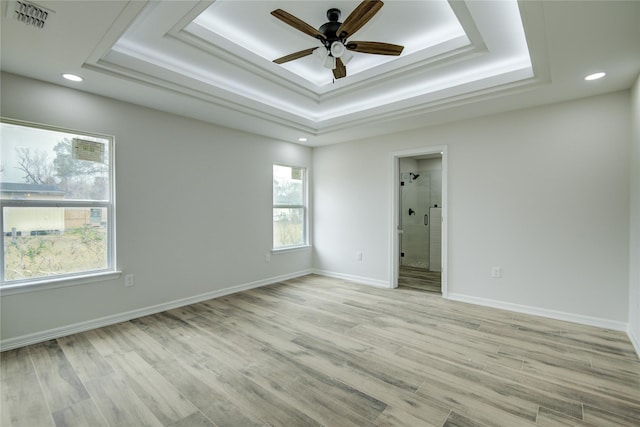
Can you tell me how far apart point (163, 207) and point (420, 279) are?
166 inches

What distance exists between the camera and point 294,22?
2.12 metres

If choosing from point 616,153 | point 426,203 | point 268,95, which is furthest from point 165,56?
point 426,203

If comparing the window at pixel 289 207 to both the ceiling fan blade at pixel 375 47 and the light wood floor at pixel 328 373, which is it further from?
the ceiling fan blade at pixel 375 47

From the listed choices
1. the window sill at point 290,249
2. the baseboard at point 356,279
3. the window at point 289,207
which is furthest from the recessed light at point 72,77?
the baseboard at point 356,279

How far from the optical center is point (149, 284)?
140 inches

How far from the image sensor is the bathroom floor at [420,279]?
4758 mm

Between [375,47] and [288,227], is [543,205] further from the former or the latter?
[288,227]

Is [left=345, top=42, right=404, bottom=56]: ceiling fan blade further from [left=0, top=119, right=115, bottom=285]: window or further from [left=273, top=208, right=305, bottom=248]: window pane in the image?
[left=273, top=208, right=305, bottom=248]: window pane

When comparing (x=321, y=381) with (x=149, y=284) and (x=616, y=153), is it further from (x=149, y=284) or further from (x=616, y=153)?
(x=616, y=153)

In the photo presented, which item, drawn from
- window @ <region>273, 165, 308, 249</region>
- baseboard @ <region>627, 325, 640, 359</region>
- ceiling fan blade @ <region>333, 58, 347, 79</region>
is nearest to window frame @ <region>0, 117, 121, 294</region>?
window @ <region>273, 165, 308, 249</region>

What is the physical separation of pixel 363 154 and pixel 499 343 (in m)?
3.26

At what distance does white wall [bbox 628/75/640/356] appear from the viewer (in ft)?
8.77

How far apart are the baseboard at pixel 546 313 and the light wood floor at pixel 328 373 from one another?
0.11m

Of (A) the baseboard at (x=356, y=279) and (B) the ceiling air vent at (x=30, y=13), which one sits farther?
(A) the baseboard at (x=356, y=279)
